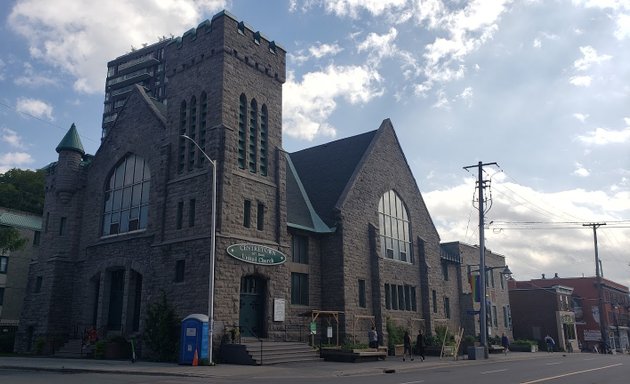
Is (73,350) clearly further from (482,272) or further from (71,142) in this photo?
(482,272)

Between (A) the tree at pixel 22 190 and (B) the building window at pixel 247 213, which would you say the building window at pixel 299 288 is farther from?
(A) the tree at pixel 22 190

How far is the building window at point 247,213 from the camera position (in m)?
26.1

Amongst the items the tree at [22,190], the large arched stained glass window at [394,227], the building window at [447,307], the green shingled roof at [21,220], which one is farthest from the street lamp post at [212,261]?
the tree at [22,190]

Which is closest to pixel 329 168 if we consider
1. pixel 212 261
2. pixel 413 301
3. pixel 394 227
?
pixel 394 227

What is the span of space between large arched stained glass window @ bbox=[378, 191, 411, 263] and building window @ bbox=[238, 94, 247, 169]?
11864 millimetres

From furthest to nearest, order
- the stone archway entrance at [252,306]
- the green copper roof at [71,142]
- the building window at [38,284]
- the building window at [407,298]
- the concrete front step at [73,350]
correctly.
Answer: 1. the building window at [407,298]
2. the green copper roof at [71,142]
3. the building window at [38,284]
4. the concrete front step at [73,350]
5. the stone archway entrance at [252,306]

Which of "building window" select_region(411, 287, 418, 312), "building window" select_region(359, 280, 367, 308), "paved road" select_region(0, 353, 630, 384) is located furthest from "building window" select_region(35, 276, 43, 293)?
"building window" select_region(411, 287, 418, 312)

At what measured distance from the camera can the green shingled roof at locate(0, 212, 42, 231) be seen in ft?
144

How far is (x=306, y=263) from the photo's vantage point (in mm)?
30859

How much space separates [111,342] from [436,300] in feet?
73.8

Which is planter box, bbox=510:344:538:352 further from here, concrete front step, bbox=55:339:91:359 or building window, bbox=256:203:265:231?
concrete front step, bbox=55:339:91:359

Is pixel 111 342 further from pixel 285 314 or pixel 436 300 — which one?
pixel 436 300

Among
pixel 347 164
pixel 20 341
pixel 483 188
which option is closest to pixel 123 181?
pixel 20 341

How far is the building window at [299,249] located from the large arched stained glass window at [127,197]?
318 inches
